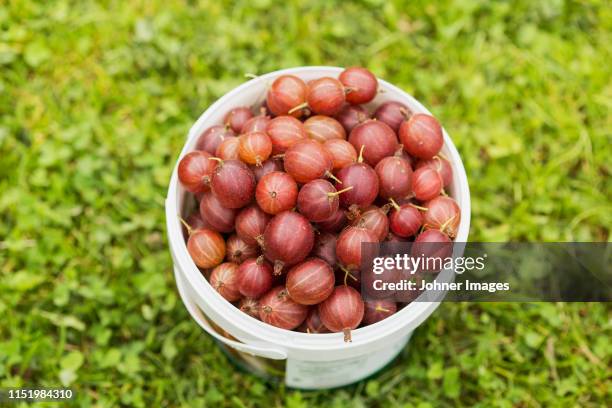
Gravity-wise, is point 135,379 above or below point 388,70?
below

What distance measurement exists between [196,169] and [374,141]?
658 mm

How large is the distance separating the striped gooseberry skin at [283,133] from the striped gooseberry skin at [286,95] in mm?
129

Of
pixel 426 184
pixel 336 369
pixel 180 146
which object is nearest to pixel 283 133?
pixel 426 184

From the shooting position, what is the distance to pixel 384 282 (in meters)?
2.14

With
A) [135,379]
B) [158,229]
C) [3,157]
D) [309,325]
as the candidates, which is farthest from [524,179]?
[3,157]

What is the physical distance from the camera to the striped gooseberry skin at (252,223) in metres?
2.15

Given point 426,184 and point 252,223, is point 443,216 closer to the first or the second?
point 426,184

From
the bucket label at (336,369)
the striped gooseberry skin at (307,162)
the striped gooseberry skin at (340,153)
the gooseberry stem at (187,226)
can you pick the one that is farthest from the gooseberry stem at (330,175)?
the bucket label at (336,369)

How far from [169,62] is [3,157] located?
103cm

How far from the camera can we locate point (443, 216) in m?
2.20

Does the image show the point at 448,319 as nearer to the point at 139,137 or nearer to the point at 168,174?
the point at 168,174

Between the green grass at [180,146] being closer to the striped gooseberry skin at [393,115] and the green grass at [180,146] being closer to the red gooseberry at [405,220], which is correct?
the red gooseberry at [405,220]

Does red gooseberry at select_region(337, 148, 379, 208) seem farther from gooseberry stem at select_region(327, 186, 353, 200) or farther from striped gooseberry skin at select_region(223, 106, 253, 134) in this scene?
striped gooseberry skin at select_region(223, 106, 253, 134)

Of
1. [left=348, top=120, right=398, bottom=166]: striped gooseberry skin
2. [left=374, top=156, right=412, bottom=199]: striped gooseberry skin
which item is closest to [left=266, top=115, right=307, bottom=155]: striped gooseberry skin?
[left=348, top=120, right=398, bottom=166]: striped gooseberry skin
